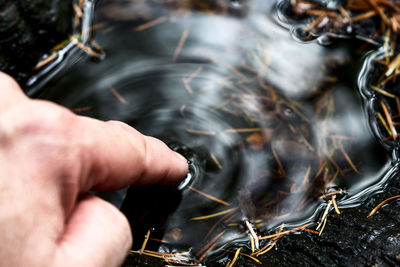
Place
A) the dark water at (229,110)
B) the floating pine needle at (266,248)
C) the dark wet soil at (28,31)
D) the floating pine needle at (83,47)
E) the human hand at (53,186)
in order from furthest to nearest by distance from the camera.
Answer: the floating pine needle at (83,47) < the dark wet soil at (28,31) < the dark water at (229,110) < the floating pine needle at (266,248) < the human hand at (53,186)

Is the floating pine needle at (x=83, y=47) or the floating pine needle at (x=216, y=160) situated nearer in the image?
the floating pine needle at (x=216, y=160)

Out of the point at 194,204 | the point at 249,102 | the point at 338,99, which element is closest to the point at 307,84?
the point at 338,99

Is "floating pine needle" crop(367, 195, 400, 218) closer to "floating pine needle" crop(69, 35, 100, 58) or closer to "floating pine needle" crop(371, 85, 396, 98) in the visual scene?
"floating pine needle" crop(371, 85, 396, 98)

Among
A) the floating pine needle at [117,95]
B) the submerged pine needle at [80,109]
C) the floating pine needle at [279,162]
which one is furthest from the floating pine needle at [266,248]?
the submerged pine needle at [80,109]

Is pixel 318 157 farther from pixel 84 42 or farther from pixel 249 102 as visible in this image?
pixel 84 42

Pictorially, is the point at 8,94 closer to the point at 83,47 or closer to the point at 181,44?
the point at 83,47

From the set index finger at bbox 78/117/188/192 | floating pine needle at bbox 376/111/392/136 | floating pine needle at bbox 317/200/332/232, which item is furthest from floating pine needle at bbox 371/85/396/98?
index finger at bbox 78/117/188/192

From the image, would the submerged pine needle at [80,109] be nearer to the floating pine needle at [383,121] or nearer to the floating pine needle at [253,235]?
the floating pine needle at [253,235]
